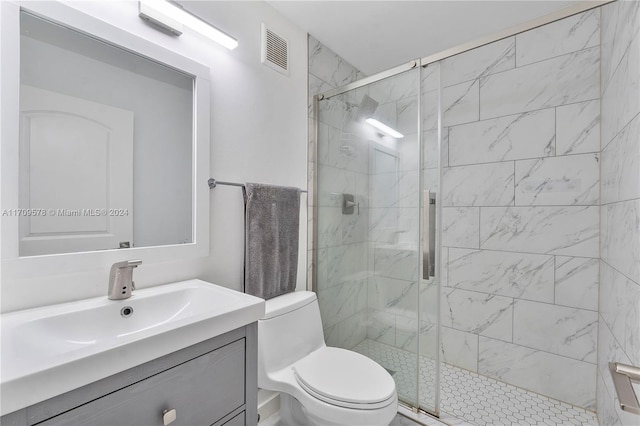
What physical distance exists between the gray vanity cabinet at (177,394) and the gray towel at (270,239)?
531mm

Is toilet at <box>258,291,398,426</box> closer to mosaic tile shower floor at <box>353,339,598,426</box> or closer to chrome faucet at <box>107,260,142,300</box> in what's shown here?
mosaic tile shower floor at <box>353,339,598,426</box>

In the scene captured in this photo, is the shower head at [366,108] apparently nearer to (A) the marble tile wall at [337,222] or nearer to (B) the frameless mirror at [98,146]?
(A) the marble tile wall at [337,222]

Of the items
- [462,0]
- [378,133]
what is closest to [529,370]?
[378,133]

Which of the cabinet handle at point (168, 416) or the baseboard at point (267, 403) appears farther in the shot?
the baseboard at point (267, 403)

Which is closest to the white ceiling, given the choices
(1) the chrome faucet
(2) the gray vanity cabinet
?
(1) the chrome faucet

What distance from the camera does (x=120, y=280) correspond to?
1017 mm

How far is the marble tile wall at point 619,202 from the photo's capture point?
1062 millimetres

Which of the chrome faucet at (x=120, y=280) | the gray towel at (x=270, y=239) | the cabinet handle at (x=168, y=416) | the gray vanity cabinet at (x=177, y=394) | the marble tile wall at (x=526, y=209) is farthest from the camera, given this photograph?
the marble tile wall at (x=526, y=209)

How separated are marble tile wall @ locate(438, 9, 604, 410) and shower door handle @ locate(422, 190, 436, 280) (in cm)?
43

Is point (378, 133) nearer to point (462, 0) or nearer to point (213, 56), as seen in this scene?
point (462, 0)

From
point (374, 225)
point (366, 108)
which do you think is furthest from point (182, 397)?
point (366, 108)

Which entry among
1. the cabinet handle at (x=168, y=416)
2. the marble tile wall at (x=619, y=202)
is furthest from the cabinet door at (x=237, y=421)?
the marble tile wall at (x=619, y=202)

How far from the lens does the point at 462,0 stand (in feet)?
5.47

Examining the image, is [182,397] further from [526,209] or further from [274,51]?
[526,209]
